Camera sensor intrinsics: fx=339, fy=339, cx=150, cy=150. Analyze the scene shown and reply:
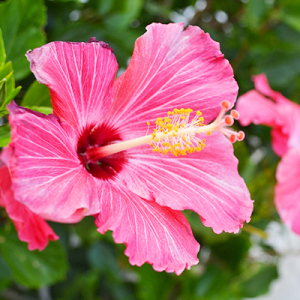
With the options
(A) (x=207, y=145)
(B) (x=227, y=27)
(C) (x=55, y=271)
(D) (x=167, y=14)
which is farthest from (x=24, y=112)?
(B) (x=227, y=27)

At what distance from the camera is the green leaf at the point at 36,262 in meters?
1.02

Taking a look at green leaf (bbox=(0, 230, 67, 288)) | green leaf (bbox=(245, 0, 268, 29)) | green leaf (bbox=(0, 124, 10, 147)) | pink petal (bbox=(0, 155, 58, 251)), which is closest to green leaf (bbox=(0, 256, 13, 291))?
green leaf (bbox=(0, 230, 67, 288))

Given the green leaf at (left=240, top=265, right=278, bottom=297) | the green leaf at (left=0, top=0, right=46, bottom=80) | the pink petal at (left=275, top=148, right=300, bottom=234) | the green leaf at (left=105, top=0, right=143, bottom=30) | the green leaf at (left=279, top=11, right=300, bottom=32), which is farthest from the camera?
the green leaf at (left=240, top=265, right=278, bottom=297)

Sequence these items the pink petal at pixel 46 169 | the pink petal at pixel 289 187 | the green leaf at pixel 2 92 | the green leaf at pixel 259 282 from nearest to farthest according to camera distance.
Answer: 1. the pink petal at pixel 46 169
2. the green leaf at pixel 2 92
3. the pink petal at pixel 289 187
4. the green leaf at pixel 259 282

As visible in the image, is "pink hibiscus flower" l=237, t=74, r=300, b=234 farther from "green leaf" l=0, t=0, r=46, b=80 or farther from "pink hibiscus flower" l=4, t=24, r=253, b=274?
"green leaf" l=0, t=0, r=46, b=80

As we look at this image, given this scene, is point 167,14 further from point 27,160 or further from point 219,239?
point 27,160

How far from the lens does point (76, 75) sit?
0.53m

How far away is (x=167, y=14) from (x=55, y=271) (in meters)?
1.03

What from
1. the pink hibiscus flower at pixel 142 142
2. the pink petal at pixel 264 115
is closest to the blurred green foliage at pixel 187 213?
the pink petal at pixel 264 115

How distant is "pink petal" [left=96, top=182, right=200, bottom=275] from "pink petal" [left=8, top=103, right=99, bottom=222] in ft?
0.12

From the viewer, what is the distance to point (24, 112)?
452mm

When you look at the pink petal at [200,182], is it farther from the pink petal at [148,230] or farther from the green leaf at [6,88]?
the green leaf at [6,88]

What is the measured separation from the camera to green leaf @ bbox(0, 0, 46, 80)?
2.39ft

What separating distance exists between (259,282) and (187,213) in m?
0.71
